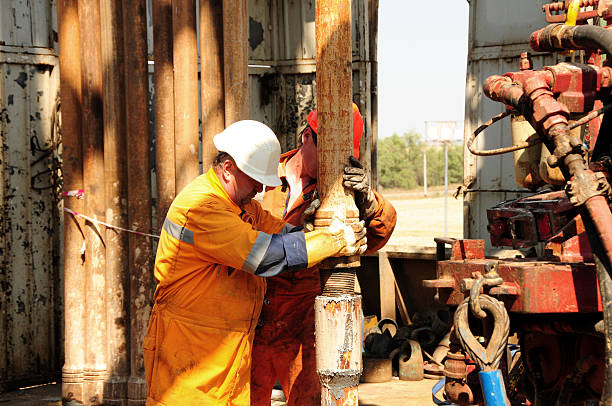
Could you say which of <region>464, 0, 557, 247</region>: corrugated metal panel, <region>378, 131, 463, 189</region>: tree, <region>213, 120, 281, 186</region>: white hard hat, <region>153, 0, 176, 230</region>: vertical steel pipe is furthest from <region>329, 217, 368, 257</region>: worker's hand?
<region>378, 131, 463, 189</region>: tree

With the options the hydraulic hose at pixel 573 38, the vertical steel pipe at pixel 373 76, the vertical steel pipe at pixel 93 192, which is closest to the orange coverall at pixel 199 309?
the hydraulic hose at pixel 573 38

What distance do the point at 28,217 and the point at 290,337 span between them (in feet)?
14.1

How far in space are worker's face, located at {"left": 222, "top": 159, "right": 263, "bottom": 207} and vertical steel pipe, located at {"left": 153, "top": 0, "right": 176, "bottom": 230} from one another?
253 cm

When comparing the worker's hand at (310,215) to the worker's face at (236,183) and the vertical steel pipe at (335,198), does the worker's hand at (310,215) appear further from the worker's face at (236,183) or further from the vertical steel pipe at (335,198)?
the worker's face at (236,183)

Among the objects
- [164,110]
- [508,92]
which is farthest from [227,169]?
[164,110]

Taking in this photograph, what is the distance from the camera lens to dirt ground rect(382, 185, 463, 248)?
62.1ft

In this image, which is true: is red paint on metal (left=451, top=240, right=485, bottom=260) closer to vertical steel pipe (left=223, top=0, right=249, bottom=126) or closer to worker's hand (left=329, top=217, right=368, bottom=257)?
worker's hand (left=329, top=217, right=368, bottom=257)

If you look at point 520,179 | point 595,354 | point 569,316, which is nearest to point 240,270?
point 569,316

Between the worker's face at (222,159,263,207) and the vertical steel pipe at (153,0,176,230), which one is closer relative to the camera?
the worker's face at (222,159,263,207)

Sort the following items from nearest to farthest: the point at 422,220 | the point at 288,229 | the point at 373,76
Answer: the point at 288,229
the point at 373,76
the point at 422,220

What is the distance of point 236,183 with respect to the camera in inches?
163

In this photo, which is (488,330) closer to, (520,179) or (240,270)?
(240,270)

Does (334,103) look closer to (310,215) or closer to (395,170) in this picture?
(310,215)

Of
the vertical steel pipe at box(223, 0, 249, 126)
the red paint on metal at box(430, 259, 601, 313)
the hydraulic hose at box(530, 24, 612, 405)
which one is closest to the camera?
the hydraulic hose at box(530, 24, 612, 405)
